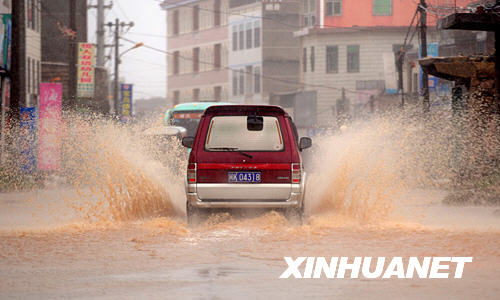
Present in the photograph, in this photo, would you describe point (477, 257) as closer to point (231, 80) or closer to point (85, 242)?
point (85, 242)

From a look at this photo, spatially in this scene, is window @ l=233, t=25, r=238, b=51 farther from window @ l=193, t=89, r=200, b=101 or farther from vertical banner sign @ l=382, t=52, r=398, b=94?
vertical banner sign @ l=382, t=52, r=398, b=94

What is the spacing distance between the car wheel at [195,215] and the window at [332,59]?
171 feet

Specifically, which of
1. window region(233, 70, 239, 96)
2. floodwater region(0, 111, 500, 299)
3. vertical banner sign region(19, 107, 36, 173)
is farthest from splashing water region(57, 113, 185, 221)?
window region(233, 70, 239, 96)

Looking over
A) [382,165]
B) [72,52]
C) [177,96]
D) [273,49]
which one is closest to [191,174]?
[382,165]

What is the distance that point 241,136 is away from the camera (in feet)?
41.9

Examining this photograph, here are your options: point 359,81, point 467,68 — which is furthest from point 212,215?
point 359,81

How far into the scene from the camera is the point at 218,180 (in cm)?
1247

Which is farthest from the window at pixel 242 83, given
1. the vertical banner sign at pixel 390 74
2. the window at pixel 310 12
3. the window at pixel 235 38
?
the vertical banner sign at pixel 390 74

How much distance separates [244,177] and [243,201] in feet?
1.11

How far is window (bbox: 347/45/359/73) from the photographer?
63531mm

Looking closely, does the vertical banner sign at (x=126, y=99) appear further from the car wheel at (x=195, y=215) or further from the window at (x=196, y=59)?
the car wheel at (x=195, y=215)

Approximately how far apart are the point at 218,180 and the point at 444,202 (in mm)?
8377

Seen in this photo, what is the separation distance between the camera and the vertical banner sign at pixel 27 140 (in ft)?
86.6

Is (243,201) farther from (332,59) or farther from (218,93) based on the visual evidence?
(218,93)
